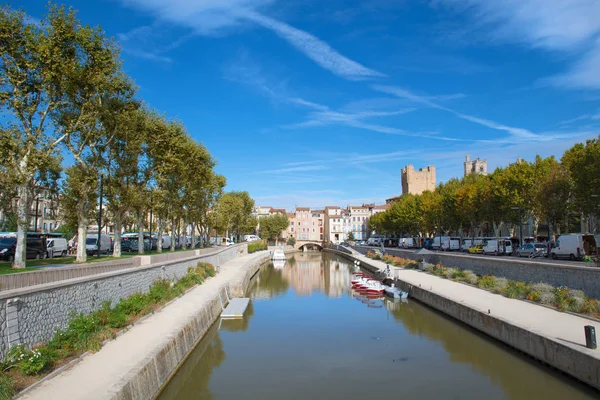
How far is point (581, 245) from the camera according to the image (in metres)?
34.5

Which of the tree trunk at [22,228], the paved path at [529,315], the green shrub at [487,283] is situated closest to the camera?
the paved path at [529,315]

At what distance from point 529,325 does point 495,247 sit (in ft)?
112

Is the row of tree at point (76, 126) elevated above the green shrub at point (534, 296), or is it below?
above

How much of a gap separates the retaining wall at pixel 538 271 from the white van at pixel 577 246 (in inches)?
310

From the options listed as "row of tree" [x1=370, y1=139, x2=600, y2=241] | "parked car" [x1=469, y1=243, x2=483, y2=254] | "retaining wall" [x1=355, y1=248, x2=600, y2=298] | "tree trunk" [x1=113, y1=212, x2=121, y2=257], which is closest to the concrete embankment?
"retaining wall" [x1=355, y1=248, x2=600, y2=298]

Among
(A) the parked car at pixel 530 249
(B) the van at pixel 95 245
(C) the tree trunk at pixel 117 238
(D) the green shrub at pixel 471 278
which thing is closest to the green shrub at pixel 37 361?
(C) the tree trunk at pixel 117 238

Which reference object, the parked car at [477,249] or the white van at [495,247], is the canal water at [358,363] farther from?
the parked car at [477,249]

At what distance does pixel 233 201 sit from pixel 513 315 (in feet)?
231

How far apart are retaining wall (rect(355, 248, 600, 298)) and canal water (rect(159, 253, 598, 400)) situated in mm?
5142

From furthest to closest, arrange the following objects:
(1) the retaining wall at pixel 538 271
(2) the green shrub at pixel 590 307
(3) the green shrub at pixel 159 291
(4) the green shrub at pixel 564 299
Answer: (3) the green shrub at pixel 159 291
(1) the retaining wall at pixel 538 271
(4) the green shrub at pixel 564 299
(2) the green shrub at pixel 590 307

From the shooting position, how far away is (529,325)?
54.1 feet

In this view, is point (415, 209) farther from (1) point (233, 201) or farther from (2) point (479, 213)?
(1) point (233, 201)

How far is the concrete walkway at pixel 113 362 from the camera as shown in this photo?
907 cm

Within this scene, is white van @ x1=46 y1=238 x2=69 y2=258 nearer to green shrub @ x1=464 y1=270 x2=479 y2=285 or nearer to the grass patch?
the grass patch
